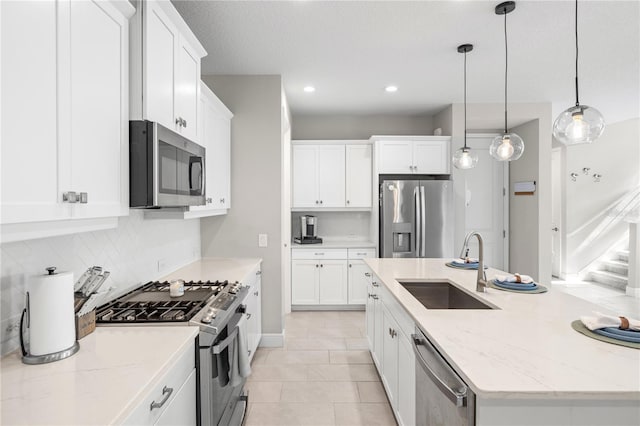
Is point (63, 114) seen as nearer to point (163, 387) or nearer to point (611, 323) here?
point (163, 387)

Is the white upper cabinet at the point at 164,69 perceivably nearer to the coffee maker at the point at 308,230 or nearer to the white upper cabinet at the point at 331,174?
the white upper cabinet at the point at 331,174

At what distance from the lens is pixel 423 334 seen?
1.58 meters

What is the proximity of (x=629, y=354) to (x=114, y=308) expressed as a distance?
2.18 metres

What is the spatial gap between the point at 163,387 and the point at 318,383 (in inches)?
72.4

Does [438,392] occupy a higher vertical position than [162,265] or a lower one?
lower

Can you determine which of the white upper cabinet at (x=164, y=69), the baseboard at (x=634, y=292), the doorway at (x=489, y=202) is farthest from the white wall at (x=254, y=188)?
the baseboard at (x=634, y=292)

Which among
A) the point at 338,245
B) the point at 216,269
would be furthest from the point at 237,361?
the point at 338,245

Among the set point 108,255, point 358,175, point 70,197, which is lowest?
point 108,255

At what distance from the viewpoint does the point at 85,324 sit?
57.0 inches

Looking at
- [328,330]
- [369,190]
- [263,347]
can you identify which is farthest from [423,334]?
[369,190]

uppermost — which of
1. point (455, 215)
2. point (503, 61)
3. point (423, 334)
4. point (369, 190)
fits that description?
point (503, 61)

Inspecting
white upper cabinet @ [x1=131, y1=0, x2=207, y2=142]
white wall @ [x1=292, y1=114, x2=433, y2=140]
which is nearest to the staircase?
white wall @ [x1=292, y1=114, x2=433, y2=140]

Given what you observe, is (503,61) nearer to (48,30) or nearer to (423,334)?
(423,334)

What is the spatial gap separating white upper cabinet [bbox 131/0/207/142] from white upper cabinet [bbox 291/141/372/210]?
8.88 feet
